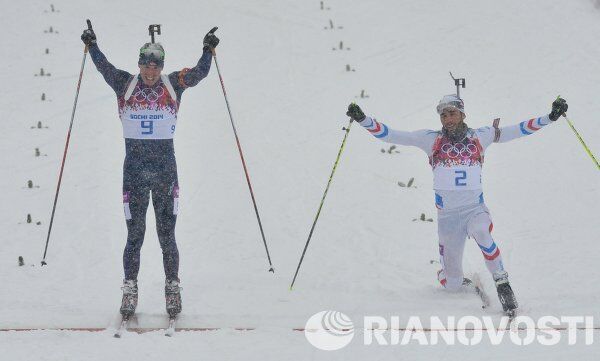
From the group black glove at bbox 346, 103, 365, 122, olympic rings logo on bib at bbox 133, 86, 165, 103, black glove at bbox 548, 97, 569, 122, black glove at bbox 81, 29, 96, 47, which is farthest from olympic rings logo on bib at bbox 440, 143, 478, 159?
black glove at bbox 81, 29, 96, 47

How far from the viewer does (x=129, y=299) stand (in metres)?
6.74

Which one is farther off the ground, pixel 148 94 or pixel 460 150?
pixel 148 94

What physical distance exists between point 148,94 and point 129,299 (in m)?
1.82

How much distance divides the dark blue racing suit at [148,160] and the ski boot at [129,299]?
73 millimetres

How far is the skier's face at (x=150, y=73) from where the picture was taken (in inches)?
266

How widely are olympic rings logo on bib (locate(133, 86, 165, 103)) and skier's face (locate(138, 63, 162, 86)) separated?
2.5 inches

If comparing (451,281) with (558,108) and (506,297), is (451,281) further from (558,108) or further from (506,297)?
(558,108)

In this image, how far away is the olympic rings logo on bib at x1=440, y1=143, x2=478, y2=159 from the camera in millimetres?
7434

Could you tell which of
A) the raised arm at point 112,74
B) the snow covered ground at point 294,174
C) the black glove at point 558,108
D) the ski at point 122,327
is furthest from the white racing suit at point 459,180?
the ski at point 122,327

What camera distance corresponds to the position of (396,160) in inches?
503

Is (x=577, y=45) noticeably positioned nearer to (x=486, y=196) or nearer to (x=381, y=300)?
(x=486, y=196)

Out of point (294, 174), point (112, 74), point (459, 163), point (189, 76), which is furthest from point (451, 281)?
point (294, 174)

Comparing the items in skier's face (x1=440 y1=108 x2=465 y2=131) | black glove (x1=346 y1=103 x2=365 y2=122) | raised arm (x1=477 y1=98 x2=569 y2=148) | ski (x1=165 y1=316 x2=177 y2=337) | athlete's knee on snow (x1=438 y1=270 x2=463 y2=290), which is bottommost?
ski (x1=165 y1=316 x2=177 y2=337)

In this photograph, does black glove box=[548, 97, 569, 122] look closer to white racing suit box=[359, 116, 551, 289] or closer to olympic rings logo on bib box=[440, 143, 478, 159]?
white racing suit box=[359, 116, 551, 289]
